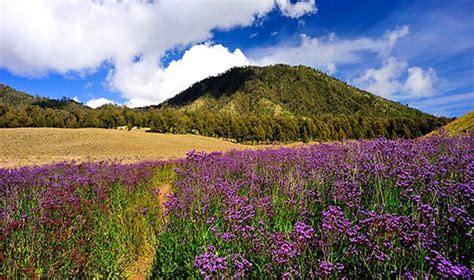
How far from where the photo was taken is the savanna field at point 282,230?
2.74 metres

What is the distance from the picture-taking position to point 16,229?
4.38 meters

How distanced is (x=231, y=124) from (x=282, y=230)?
7924 centimetres

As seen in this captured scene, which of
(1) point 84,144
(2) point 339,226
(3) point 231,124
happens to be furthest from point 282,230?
(3) point 231,124

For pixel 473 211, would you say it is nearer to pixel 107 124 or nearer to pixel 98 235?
pixel 98 235

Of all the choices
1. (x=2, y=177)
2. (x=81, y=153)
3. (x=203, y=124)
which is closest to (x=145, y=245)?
(x=2, y=177)

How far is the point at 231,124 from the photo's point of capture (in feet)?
273

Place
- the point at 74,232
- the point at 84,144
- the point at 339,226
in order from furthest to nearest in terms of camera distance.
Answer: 1. the point at 84,144
2. the point at 74,232
3. the point at 339,226

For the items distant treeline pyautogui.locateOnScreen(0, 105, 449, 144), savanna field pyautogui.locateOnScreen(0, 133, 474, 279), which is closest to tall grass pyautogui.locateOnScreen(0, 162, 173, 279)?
savanna field pyautogui.locateOnScreen(0, 133, 474, 279)

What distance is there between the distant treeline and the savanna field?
72901 millimetres

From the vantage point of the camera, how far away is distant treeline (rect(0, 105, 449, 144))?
7738cm

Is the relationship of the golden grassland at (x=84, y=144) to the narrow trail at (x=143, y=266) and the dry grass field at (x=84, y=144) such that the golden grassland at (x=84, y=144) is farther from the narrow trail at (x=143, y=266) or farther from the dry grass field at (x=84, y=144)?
the narrow trail at (x=143, y=266)

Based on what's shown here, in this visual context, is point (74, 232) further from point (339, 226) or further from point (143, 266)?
point (339, 226)

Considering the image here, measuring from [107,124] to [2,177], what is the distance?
3118 inches

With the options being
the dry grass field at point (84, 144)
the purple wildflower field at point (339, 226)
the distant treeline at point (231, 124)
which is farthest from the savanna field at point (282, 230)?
the distant treeline at point (231, 124)
